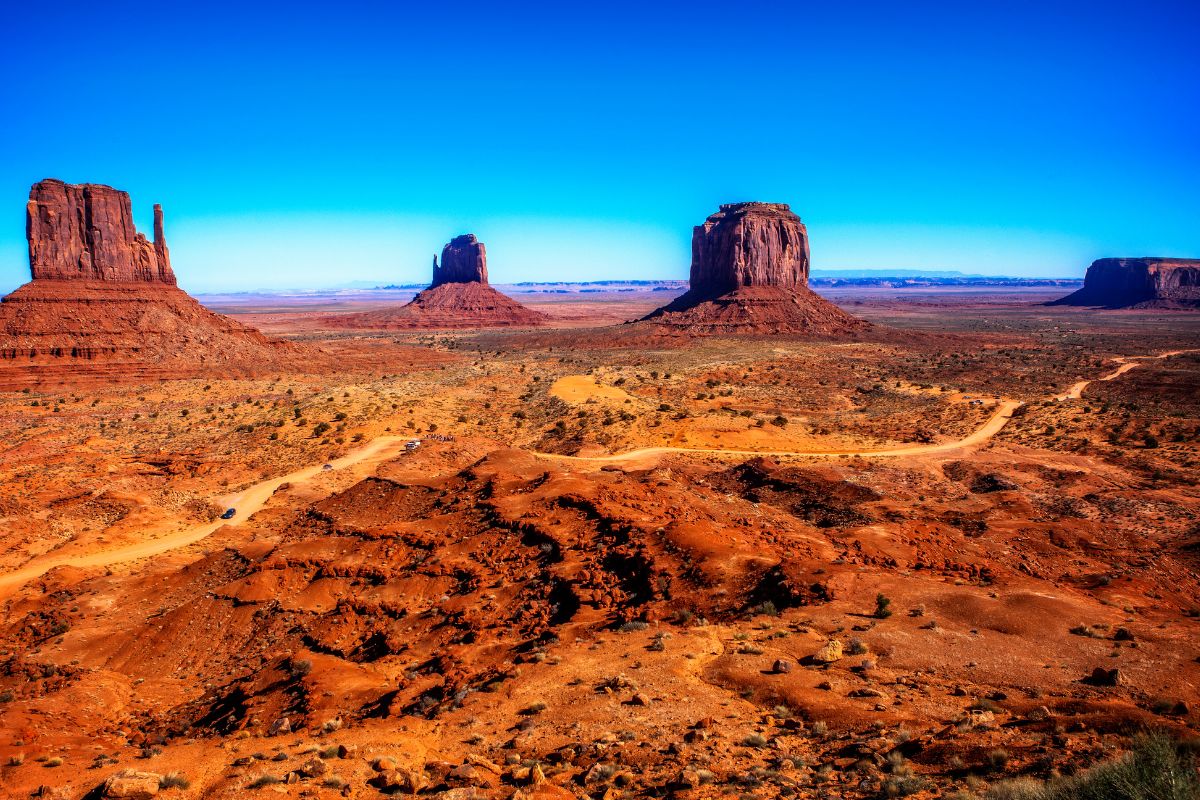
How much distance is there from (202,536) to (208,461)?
11.0 metres

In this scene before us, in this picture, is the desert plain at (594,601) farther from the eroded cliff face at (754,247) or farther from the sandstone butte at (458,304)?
the sandstone butte at (458,304)

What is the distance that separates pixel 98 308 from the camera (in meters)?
64.2

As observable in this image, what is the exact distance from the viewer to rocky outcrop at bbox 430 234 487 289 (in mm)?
166625

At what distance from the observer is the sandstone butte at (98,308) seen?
197 feet

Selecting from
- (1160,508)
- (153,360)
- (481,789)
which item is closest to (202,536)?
(481,789)

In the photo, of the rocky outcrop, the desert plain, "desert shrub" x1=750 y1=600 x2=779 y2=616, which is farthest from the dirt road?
the rocky outcrop

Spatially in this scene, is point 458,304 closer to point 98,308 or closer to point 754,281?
point 754,281

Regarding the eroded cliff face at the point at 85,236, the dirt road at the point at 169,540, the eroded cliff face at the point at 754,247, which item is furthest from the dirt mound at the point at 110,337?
the eroded cliff face at the point at 754,247

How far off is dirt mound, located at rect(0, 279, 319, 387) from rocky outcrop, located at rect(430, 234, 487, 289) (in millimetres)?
98251

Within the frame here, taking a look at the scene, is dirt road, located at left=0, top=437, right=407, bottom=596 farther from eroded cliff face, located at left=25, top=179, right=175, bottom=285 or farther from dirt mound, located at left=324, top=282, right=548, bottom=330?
dirt mound, located at left=324, top=282, right=548, bottom=330

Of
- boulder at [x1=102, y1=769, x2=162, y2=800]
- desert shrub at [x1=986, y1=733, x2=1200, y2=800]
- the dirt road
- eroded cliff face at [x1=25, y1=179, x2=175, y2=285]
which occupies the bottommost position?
the dirt road

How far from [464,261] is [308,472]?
5543 inches

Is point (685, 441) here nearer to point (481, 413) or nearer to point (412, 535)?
point (481, 413)

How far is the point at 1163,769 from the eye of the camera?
7.38m
